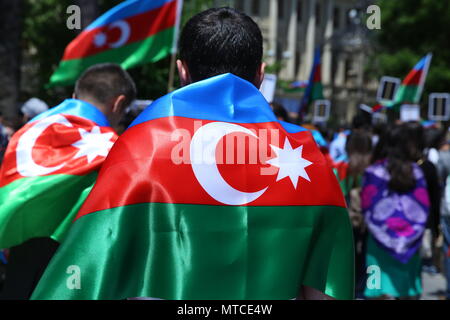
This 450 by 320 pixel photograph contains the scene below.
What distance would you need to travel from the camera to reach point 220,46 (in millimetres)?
2480

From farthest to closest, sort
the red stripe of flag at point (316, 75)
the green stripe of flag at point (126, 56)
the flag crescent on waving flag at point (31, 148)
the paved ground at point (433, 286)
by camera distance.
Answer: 1. the red stripe of flag at point (316, 75)
2. the paved ground at point (433, 286)
3. the green stripe of flag at point (126, 56)
4. the flag crescent on waving flag at point (31, 148)

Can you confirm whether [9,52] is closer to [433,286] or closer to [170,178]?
[433,286]

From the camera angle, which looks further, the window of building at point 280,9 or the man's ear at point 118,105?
the window of building at point 280,9

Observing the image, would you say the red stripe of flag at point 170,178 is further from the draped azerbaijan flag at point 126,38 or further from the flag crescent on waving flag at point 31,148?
the draped azerbaijan flag at point 126,38

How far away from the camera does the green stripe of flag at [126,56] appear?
289 inches

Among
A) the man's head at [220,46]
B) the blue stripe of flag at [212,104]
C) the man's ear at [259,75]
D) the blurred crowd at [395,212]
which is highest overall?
the man's head at [220,46]

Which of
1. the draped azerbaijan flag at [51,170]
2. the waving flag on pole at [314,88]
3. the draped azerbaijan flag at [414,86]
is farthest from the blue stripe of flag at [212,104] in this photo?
the draped azerbaijan flag at [414,86]

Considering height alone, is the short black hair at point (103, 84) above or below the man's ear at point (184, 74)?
below

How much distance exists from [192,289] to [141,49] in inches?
236

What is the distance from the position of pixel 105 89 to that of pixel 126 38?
408 centimetres

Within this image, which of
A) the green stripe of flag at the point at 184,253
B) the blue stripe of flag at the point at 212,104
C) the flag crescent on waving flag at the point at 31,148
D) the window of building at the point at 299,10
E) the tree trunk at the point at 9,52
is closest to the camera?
the green stripe of flag at the point at 184,253

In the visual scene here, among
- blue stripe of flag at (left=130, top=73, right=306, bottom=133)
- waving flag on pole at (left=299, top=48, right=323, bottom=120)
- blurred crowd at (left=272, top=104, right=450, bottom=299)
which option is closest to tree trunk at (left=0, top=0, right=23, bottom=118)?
waving flag on pole at (left=299, top=48, right=323, bottom=120)

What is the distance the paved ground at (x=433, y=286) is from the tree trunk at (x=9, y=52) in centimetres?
760

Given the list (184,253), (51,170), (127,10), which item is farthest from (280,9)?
(184,253)
